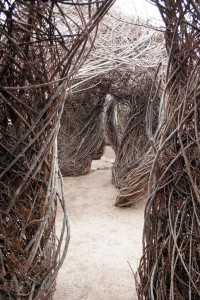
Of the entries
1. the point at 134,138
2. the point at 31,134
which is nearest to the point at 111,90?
the point at 134,138

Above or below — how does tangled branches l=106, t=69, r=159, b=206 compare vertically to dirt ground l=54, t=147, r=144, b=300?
above

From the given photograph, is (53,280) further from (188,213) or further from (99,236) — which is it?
(99,236)

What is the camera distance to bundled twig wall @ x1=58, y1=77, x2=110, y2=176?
743cm

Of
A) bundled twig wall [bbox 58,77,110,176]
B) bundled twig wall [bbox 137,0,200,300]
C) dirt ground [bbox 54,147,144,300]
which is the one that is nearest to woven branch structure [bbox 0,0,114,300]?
bundled twig wall [bbox 137,0,200,300]

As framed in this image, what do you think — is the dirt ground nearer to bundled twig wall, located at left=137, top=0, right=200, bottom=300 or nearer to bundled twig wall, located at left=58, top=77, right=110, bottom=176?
bundled twig wall, located at left=58, top=77, right=110, bottom=176

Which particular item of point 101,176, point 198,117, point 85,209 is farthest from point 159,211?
point 101,176

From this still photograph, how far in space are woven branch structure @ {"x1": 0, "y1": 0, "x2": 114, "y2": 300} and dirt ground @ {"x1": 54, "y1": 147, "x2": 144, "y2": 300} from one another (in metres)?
1.03

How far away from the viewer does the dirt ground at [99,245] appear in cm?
308

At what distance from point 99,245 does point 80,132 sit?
3.72 m

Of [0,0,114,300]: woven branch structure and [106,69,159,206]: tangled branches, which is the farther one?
[106,69,159,206]: tangled branches

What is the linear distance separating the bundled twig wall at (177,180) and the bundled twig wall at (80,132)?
5189 millimetres

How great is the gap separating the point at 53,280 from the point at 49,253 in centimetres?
17

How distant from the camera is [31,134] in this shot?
1.99 metres

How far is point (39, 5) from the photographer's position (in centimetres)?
175
